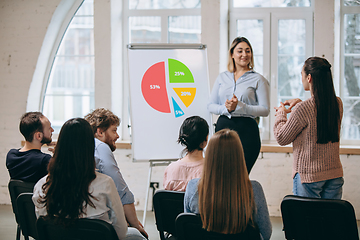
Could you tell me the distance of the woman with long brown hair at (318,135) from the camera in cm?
195

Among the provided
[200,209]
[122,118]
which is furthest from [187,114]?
[200,209]

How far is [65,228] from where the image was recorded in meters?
1.35

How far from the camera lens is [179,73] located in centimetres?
302

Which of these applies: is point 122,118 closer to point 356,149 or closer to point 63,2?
point 63,2

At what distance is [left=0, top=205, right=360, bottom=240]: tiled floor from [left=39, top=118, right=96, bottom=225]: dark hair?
5.90 ft

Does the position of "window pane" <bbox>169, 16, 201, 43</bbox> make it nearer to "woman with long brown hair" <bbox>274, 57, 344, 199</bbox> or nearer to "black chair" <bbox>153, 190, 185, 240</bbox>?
"woman with long brown hair" <bbox>274, 57, 344, 199</bbox>

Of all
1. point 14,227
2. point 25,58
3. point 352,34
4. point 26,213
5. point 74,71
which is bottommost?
point 14,227

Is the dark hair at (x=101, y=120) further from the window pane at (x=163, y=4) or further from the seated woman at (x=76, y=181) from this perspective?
the window pane at (x=163, y=4)

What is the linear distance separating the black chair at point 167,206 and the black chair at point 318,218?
0.52 metres

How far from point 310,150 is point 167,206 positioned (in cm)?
90

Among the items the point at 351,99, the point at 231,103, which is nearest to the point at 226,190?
the point at 231,103

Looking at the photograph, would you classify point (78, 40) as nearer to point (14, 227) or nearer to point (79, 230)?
point (14, 227)

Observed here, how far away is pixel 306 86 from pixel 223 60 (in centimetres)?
191

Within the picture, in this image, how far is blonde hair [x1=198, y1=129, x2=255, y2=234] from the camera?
4.23 feet
